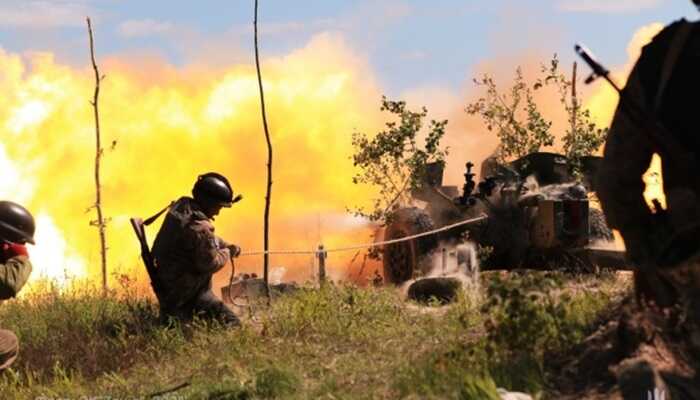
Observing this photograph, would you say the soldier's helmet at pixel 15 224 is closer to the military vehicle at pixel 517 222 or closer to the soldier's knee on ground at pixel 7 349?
the soldier's knee on ground at pixel 7 349

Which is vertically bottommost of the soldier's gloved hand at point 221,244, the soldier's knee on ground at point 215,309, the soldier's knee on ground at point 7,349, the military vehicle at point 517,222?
the soldier's knee on ground at point 7,349

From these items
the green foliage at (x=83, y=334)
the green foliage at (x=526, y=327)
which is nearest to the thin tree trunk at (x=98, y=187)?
the green foliage at (x=83, y=334)

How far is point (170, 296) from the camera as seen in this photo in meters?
10.7

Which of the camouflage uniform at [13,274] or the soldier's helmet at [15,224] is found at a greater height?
the soldier's helmet at [15,224]

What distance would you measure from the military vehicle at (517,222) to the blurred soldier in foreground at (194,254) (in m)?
3.49

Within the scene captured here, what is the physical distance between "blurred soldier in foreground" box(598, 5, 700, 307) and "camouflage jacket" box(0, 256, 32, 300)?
16.3ft

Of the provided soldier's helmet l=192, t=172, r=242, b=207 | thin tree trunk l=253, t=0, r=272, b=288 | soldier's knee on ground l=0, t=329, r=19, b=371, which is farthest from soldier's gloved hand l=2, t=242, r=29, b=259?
thin tree trunk l=253, t=0, r=272, b=288

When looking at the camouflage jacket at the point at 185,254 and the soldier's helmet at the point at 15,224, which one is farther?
the camouflage jacket at the point at 185,254

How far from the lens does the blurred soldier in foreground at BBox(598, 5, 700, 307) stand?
588cm

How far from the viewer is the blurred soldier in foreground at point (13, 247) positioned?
344 inches

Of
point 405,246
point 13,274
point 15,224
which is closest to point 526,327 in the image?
point 13,274

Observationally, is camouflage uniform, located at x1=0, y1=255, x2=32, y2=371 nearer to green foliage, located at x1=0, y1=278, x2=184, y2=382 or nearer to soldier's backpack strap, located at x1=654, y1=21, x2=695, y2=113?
green foliage, located at x1=0, y1=278, x2=184, y2=382

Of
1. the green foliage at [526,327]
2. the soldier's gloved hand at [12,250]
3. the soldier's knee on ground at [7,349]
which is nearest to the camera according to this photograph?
the green foliage at [526,327]

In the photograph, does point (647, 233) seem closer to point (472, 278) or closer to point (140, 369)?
point (140, 369)
